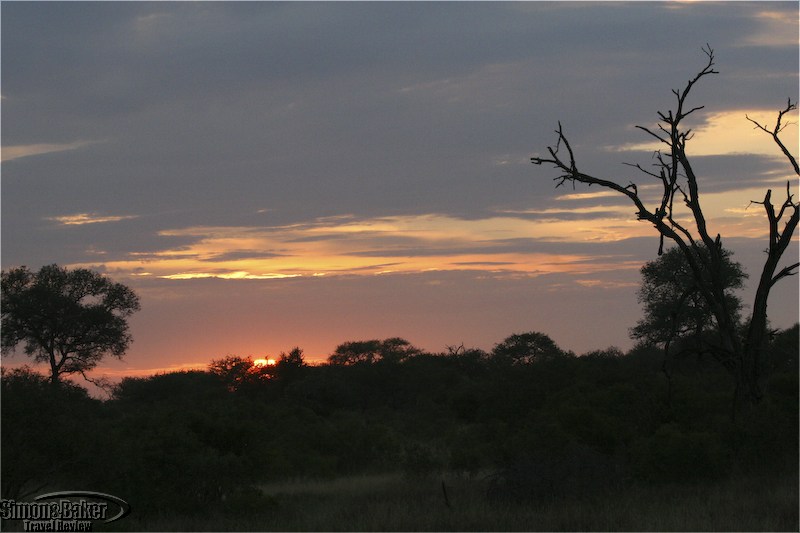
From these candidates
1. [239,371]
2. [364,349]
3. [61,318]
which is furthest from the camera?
[364,349]

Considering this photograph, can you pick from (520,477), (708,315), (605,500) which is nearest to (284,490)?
(520,477)

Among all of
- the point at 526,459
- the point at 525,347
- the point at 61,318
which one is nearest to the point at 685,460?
the point at 526,459

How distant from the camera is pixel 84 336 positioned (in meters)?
48.0

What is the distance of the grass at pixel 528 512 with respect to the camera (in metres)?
16.1

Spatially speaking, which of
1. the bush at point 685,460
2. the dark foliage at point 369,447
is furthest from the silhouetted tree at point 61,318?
the bush at point 685,460

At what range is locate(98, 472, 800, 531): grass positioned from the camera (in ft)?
52.7

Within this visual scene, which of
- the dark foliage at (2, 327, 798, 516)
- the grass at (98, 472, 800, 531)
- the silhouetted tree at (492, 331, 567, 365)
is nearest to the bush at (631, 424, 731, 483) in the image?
the dark foliage at (2, 327, 798, 516)

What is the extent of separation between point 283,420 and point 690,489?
1967 centimetres

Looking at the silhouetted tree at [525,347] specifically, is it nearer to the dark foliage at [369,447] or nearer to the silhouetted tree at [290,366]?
the silhouetted tree at [290,366]

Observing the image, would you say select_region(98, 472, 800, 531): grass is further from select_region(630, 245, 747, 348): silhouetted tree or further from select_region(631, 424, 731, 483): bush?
select_region(630, 245, 747, 348): silhouetted tree

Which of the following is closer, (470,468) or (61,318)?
(470,468)

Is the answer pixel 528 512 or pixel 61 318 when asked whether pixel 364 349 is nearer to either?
pixel 61 318

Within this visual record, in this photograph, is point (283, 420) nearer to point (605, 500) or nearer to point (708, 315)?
point (605, 500)

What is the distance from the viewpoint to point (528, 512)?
17547 mm
